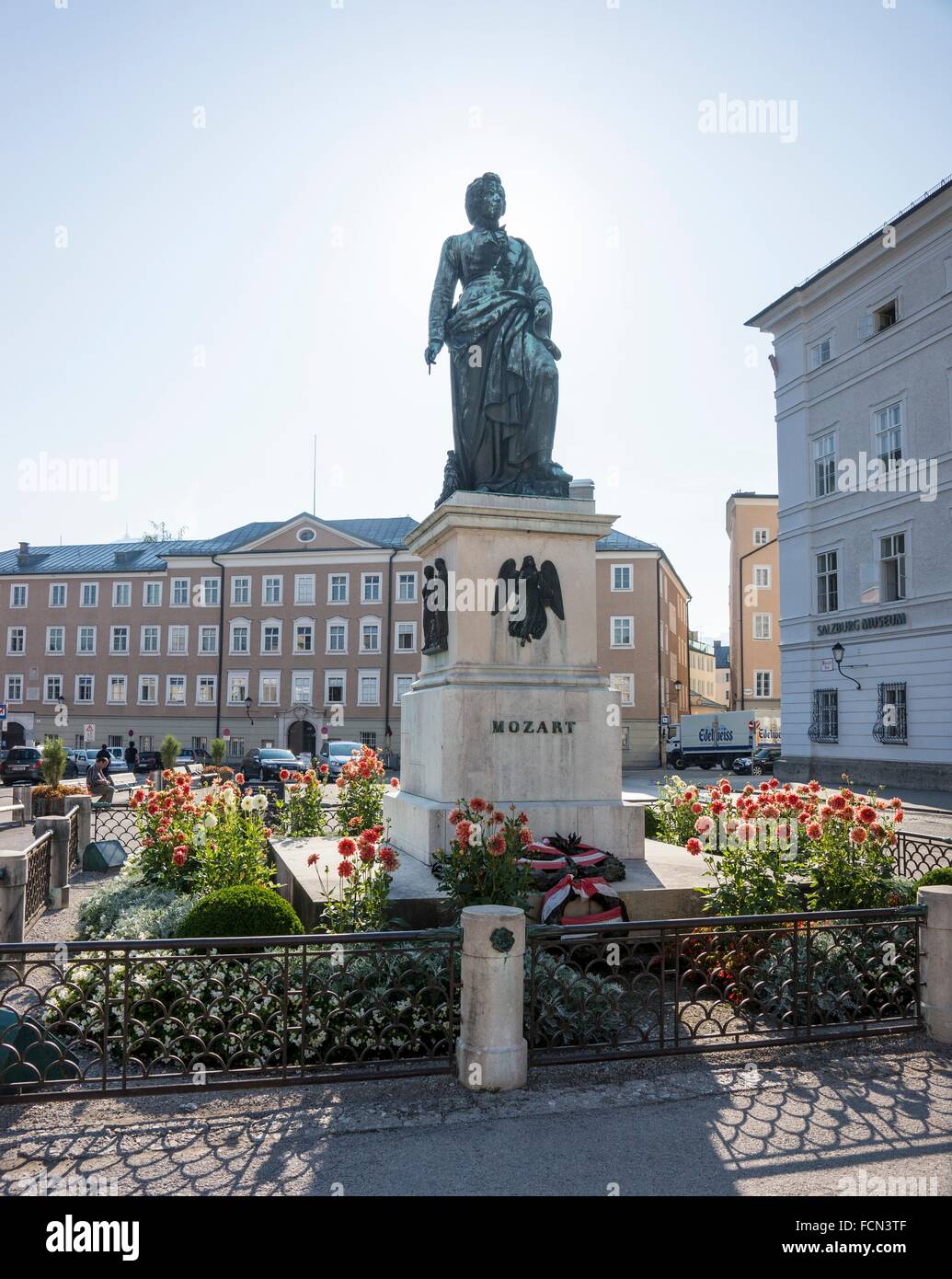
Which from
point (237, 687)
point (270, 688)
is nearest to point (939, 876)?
point (270, 688)

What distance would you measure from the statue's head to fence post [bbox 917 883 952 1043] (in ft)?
25.7

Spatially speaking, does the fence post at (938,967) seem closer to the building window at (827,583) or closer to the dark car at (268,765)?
the building window at (827,583)

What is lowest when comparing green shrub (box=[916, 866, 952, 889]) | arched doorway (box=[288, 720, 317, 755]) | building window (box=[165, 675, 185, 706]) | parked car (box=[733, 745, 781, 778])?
parked car (box=[733, 745, 781, 778])

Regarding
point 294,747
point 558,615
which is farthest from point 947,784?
point 294,747

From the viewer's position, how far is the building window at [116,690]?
60.4 m

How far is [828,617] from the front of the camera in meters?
32.0

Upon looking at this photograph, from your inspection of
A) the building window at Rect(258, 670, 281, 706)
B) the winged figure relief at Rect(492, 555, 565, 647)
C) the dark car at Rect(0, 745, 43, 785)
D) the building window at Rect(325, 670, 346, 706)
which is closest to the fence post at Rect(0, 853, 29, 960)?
the winged figure relief at Rect(492, 555, 565, 647)

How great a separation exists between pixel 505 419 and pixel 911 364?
78.8 ft

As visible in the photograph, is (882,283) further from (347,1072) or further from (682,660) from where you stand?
(682,660)

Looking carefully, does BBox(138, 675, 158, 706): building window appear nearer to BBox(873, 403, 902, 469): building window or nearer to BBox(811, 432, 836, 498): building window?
BBox(811, 432, 836, 498): building window

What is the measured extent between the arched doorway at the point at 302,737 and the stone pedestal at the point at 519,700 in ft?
160

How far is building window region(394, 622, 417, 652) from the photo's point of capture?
2219 inches

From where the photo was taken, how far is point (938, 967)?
5809mm

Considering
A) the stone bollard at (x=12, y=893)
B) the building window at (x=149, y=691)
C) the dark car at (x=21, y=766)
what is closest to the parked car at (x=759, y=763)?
the dark car at (x=21, y=766)
